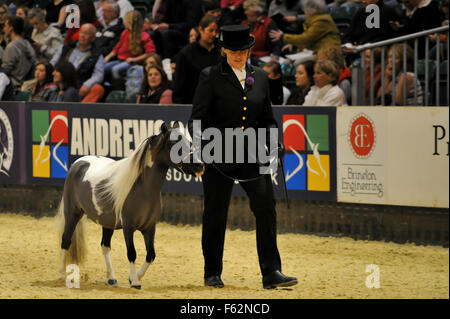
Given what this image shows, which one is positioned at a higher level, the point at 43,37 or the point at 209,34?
the point at 43,37

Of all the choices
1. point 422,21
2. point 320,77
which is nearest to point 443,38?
point 422,21

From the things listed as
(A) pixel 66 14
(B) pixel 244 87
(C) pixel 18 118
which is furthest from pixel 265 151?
(A) pixel 66 14

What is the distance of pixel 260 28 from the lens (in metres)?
12.3

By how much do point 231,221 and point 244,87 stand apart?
4207mm

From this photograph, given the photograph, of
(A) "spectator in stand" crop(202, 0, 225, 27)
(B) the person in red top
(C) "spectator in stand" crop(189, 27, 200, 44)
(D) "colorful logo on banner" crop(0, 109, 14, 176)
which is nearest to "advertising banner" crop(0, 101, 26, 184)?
(D) "colorful logo on banner" crop(0, 109, 14, 176)

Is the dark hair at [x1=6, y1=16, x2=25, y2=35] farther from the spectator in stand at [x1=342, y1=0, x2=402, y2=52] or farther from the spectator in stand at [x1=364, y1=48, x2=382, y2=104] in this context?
the spectator in stand at [x1=364, y1=48, x2=382, y2=104]

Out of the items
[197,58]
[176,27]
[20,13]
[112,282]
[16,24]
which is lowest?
[112,282]

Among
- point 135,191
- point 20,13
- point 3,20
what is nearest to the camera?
point 135,191

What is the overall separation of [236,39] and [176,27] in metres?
6.86

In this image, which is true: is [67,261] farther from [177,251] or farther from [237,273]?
[177,251]

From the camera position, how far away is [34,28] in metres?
15.6

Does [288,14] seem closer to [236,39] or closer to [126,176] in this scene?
[236,39]

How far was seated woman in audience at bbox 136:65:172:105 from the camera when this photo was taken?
11.0m

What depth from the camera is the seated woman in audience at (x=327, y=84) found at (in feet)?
32.7
